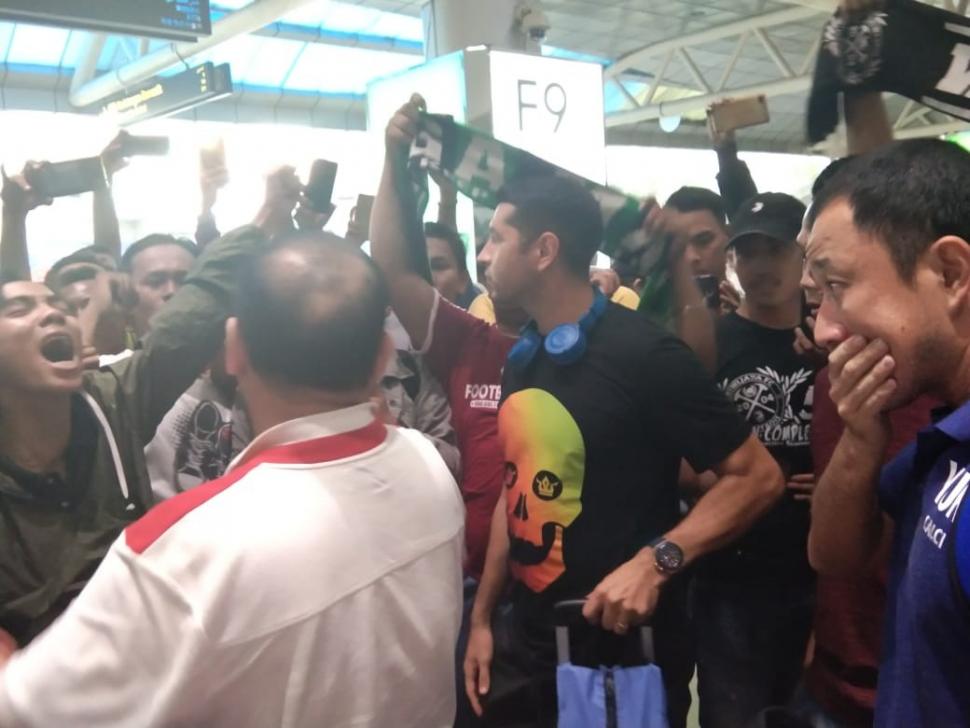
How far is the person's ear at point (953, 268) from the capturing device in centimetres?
102

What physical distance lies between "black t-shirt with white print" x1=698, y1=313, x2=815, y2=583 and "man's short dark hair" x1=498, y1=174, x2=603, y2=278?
522mm

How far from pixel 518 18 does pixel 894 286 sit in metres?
3.59

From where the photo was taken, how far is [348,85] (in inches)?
409

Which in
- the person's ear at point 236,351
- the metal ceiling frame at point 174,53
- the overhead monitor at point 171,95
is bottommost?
the person's ear at point 236,351

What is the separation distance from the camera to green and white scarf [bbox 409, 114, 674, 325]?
2.26m

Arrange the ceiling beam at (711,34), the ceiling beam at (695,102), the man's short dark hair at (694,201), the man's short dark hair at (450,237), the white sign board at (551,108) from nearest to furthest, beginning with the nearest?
the man's short dark hair at (694,201), the man's short dark hair at (450,237), the white sign board at (551,108), the ceiling beam at (711,34), the ceiling beam at (695,102)

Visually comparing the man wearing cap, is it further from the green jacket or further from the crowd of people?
the green jacket


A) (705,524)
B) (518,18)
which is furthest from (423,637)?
(518,18)

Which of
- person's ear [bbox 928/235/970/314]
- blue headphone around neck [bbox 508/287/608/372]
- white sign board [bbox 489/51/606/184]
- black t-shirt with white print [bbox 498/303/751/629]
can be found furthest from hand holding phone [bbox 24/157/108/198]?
white sign board [bbox 489/51/606/184]

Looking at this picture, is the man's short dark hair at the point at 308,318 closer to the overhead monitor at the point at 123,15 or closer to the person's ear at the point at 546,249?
the person's ear at the point at 546,249

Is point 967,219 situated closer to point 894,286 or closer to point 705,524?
point 894,286

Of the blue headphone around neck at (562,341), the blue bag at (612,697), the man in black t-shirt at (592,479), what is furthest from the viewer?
the blue headphone around neck at (562,341)

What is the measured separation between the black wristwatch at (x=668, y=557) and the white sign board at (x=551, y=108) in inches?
99.9

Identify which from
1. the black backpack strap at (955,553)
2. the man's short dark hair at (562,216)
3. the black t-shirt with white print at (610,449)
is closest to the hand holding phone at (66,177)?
the man's short dark hair at (562,216)
